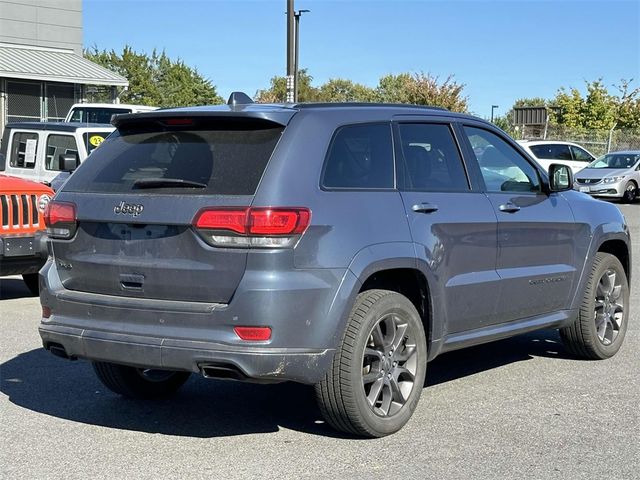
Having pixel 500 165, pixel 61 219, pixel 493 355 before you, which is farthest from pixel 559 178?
pixel 61 219

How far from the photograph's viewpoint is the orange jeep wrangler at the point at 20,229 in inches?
361

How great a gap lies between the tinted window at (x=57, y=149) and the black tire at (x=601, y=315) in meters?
8.91

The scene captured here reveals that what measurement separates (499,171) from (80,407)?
307 centimetres

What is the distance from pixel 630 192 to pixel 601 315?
22.2m

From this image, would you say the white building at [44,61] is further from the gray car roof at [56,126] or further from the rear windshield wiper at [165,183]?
the rear windshield wiper at [165,183]

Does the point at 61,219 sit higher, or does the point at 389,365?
the point at 61,219

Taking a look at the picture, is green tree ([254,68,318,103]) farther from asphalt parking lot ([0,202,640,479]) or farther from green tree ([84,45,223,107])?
asphalt parking lot ([0,202,640,479])

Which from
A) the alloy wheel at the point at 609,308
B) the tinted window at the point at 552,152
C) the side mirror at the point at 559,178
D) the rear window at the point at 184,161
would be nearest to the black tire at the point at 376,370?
the rear window at the point at 184,161

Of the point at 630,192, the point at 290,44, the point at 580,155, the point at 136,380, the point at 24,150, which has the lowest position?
the point at 136,380

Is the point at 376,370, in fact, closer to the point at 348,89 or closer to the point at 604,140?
the point at 604,140

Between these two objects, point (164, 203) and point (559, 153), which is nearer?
point (164, 203)

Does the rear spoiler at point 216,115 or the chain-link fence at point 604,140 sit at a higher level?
the chain-link fence at point 604,140

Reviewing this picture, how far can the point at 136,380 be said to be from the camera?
6.04 m

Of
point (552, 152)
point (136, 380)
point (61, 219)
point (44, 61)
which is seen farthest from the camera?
point (44, 61)
